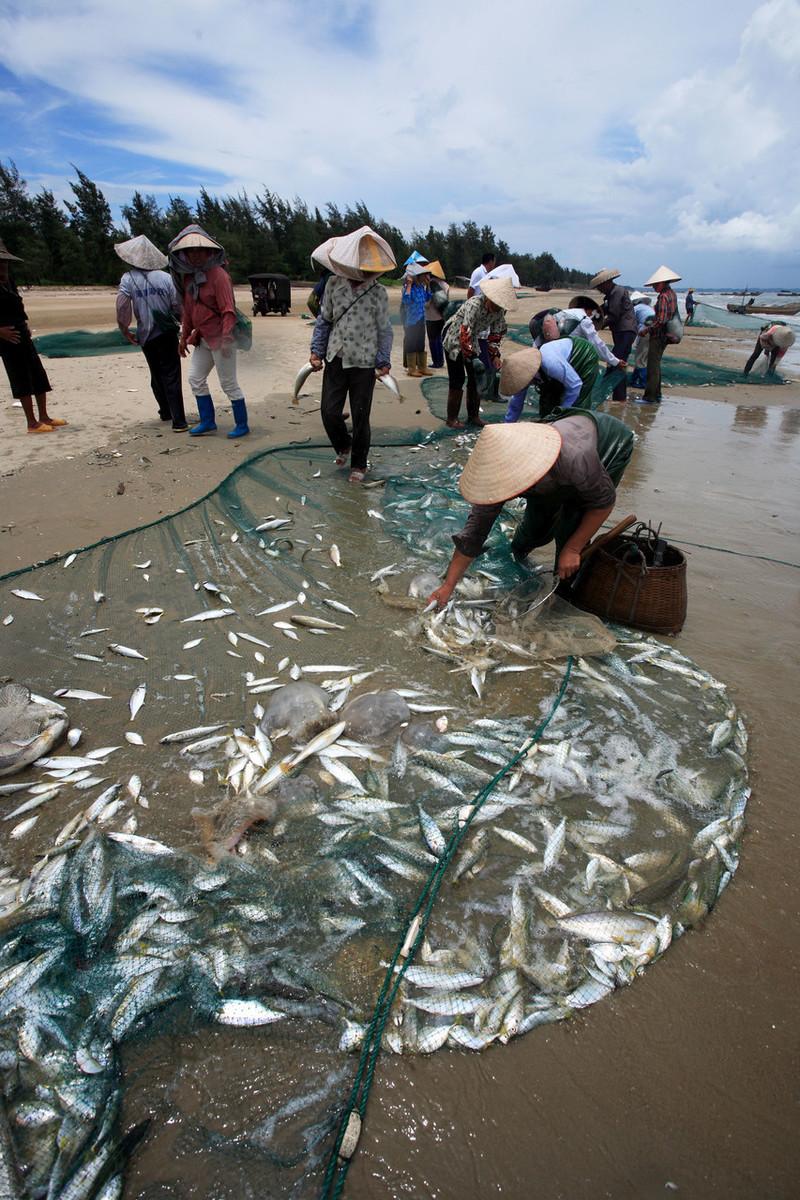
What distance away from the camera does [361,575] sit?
4727 millimetres

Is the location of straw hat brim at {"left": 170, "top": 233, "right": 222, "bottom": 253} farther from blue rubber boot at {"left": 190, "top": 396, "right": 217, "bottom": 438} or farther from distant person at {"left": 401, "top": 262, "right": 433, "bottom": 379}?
distant person at {"left": 401, "top": 262, "right": 433, "bottom": 379}

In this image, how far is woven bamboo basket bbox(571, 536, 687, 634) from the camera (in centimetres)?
389

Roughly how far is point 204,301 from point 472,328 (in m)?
3.18

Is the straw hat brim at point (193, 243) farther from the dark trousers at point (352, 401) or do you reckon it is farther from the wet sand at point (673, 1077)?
the wet sand at point (673, 1077)

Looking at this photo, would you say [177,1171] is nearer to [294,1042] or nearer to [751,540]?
[294,1042]

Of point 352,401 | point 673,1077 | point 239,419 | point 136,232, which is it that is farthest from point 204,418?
point 136,232

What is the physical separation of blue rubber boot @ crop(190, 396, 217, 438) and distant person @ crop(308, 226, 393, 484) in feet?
6.16

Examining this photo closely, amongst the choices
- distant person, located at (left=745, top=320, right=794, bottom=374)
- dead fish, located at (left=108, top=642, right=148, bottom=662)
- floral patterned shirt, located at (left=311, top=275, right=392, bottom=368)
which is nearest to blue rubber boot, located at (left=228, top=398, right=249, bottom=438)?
floral patterned shirt, located at (left=311, top=275, right=392, bottom=368)

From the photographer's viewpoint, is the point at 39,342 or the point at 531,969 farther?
the point at 39,342

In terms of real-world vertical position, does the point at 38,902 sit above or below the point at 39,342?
below

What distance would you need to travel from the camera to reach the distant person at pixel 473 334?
6855mm

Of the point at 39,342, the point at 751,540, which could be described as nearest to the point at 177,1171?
the point at 751,540

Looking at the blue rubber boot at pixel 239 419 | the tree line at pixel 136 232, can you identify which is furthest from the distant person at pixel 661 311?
the tree line at pixel 136 232

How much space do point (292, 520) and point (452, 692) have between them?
2675 millimetres
